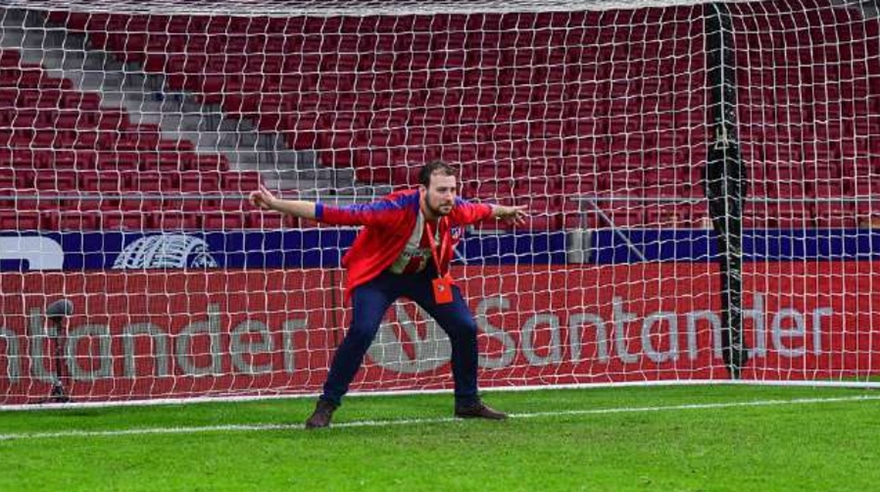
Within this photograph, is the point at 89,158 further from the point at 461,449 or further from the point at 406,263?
the point at 461,449

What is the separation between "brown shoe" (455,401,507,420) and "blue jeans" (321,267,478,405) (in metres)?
0.03

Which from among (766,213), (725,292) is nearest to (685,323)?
(725,292)

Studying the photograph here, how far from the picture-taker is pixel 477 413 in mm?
9188

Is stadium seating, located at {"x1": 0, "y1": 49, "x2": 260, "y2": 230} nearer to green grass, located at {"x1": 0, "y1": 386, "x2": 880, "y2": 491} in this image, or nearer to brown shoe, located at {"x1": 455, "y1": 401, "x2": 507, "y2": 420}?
green grass, located at {"x1": 0, "y1": 386, "x2": 880, "y2": 491}

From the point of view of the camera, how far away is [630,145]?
15648 millimetres

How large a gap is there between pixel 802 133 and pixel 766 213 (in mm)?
2041

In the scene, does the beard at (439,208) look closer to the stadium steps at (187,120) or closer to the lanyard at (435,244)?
the lanyard at (435,244)

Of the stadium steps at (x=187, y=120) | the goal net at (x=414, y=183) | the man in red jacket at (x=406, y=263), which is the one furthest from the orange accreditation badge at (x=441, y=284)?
the stadium steps at (x=187, y=120)

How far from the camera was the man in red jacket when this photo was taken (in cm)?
855

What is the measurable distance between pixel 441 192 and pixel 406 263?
496mm

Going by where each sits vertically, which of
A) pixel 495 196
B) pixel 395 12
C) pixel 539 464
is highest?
pixel 395 12

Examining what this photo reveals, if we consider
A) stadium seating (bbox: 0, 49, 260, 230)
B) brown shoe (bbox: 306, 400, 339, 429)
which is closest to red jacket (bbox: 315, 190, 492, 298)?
brown shoe (bbox: 306, 400, 339, 429)

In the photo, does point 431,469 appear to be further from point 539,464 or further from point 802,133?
point 802,133

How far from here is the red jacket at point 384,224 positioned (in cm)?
845
